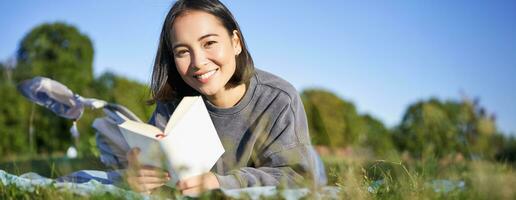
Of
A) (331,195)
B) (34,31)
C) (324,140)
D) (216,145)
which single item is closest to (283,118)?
(216,145)

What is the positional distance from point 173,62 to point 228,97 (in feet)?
1.32

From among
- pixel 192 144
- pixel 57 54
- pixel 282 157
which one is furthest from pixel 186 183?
pixel 57 54

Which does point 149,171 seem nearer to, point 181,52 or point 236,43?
point 181,52

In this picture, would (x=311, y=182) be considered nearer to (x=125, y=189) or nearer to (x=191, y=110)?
(x=125, y=189)

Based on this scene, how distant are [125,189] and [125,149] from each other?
2.37m

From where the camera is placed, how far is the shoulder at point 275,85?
3368mm

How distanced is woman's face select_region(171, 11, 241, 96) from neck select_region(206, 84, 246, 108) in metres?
0.21

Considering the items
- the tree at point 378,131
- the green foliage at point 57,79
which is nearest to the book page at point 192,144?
the green foliage at point 57,79

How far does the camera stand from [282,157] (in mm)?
2895

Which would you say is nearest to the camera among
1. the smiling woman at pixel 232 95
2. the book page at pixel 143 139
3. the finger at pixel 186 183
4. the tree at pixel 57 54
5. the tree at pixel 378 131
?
the book page at pixel 143 139

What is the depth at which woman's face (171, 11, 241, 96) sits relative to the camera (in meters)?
2.91

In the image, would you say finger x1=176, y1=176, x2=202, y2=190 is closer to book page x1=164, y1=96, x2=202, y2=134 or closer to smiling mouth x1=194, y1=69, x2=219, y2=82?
book page x1=164, y1=96, x2=202, y2=134

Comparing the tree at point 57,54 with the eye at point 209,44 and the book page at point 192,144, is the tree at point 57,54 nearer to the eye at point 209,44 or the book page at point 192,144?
the eye at point 209,44

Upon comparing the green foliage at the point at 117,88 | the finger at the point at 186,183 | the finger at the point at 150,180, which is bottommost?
the green foliage at the point at 117,88
